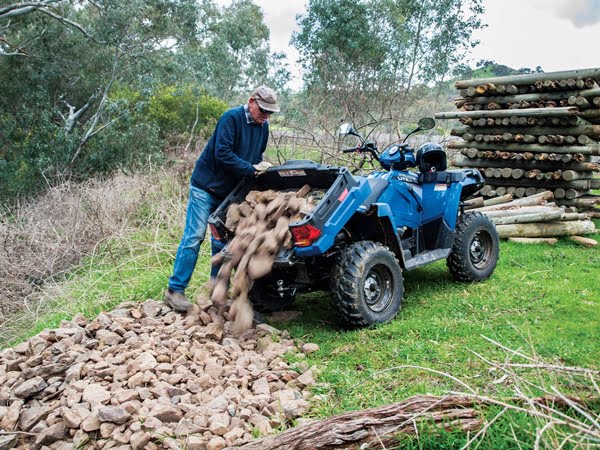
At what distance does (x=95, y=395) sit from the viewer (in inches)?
160

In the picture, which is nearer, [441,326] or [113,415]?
[113,415]

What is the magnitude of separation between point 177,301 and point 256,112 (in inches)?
82.1

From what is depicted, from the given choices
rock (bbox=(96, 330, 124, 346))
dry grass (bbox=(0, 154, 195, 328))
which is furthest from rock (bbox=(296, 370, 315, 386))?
dry grass (bbox=(0, 154, 195, 328))

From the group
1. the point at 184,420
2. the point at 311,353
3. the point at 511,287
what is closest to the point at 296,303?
the point at 311,353

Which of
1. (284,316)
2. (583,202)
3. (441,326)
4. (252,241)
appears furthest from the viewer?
(583,202)

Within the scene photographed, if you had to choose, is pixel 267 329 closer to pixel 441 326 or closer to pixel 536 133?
pixel 441 326

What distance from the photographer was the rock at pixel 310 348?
16.7ft

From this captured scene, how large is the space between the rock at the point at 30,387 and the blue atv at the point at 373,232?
79.3 inches

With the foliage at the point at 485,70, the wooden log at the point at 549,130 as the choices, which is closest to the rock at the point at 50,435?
the wooden log at the point at 549,130

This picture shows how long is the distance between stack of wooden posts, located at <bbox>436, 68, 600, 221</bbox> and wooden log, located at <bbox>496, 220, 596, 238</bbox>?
1.34m

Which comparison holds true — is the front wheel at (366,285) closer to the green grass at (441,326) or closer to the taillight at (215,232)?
the green grass at (441,326)

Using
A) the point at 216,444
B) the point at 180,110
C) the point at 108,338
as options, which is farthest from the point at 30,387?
the point at 180,110

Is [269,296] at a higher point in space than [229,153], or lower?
lower

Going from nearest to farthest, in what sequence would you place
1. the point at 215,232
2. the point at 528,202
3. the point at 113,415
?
the point at 113,415, the point at 215,232, the point at 528,202
